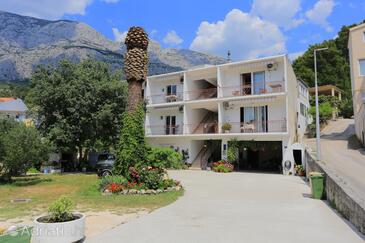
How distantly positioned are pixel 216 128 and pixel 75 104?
13.6m

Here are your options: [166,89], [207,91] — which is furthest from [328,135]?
[166,89]

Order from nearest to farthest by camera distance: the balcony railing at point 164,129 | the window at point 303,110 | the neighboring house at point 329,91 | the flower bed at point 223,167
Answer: the flower bed at point 223,167
the balcony railing at point 164,129
the window at point 303,110
the neighboring house at point 329,91

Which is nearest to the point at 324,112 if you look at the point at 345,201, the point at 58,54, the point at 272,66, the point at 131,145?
the point at 272,66

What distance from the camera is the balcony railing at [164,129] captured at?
111 ft

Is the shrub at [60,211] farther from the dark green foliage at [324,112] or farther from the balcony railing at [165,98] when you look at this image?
the dark green foliage at [324,112]

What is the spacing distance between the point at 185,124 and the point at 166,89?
20.3 ft

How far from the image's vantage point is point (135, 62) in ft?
57.1

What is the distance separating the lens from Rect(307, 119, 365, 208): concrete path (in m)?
13.1

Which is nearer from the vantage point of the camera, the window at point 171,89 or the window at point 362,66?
the window at point 362,66

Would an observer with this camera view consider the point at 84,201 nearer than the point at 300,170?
Yes

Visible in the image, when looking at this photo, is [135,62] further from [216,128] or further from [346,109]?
[346,109]

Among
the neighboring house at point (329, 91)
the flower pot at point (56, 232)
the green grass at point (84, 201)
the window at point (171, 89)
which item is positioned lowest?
the green grass at point (84, 201)

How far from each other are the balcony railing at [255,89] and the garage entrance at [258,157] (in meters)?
4.72

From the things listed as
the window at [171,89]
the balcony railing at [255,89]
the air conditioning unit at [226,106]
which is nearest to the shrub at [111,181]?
the air conditioning unit at [226,106]
